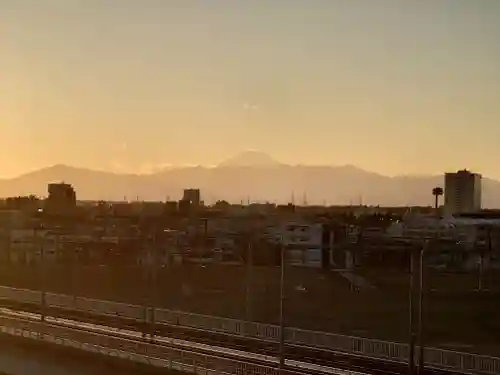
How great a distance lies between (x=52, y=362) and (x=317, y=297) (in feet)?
9.40

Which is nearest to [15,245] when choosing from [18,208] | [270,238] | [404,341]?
[18,208]

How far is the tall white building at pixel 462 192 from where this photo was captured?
348 inches

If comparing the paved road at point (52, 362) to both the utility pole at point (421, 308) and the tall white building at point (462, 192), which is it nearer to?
the utility pole at point (421, 308)

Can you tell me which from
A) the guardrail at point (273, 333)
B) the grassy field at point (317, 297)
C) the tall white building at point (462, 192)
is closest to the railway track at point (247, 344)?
the guardrail at point (273, 333)

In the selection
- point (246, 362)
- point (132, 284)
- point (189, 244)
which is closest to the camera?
point (246, 362)

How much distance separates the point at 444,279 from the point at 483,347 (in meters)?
0.61

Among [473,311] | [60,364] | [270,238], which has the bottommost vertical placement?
[60,364]

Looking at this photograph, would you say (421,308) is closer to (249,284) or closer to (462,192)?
(249,284)

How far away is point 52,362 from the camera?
7.34 meters

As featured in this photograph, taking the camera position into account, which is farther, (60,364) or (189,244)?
(189,244)

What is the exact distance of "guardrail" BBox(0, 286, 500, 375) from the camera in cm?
547

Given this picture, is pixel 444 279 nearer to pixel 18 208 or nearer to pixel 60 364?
pixel 60 364

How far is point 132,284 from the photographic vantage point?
9.76 meters

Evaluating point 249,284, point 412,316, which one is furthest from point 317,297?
point 412,316
